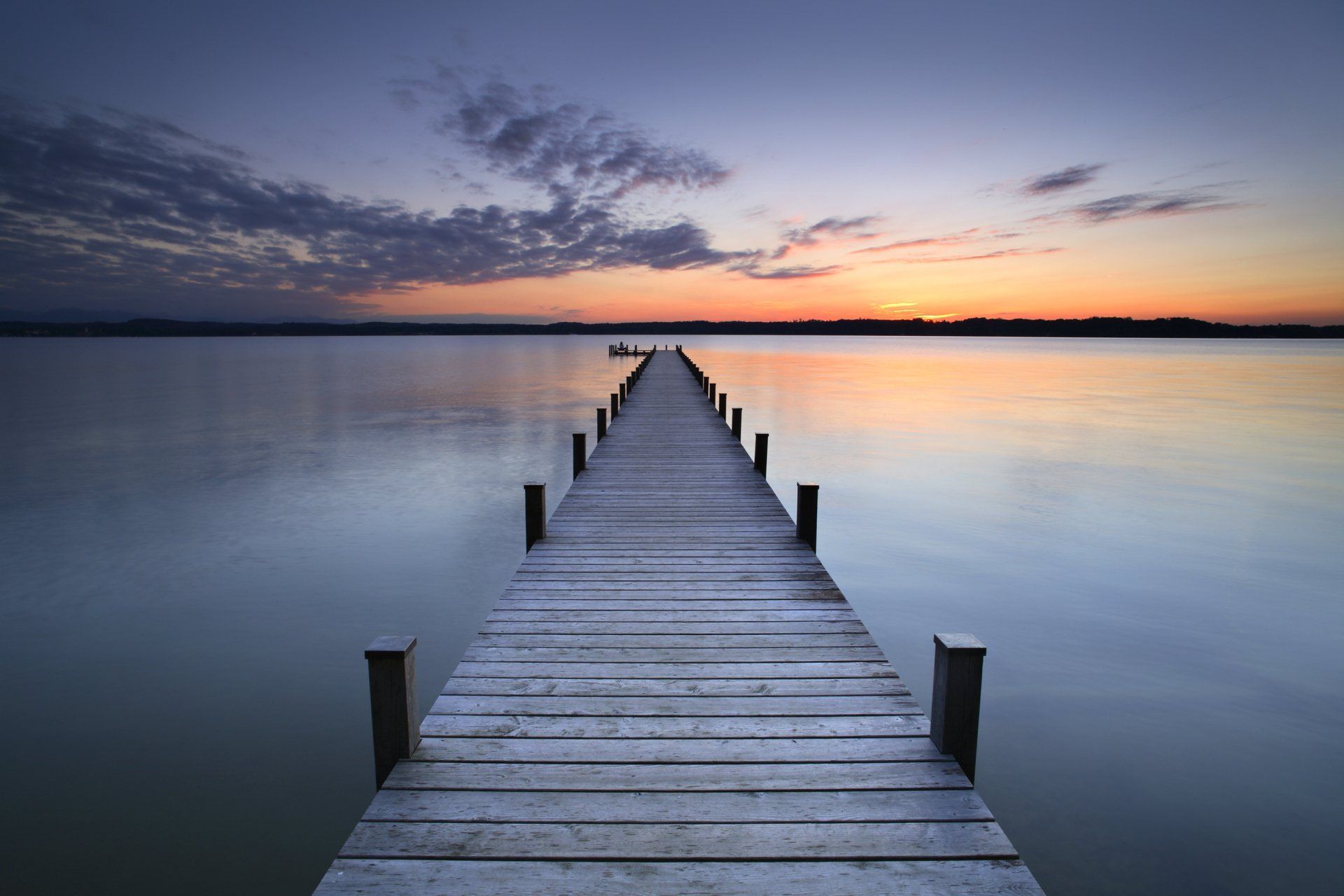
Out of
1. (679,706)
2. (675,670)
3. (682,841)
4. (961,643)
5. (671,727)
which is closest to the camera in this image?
(682,841)

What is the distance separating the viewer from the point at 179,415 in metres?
27.1

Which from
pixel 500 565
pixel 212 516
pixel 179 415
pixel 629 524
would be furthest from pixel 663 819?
pixel 179 415

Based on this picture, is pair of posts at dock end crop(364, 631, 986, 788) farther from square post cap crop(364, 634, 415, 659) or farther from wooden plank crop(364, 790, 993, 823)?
wooden plank crop(364, 790, 993, 823)

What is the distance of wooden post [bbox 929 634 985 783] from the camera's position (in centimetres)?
324

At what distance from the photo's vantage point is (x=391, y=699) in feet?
10.6

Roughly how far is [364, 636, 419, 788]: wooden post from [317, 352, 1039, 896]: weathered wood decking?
0.11 meters

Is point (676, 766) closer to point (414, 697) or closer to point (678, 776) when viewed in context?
point (678, 776)

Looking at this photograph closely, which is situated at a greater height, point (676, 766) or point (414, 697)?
point (414, 697)

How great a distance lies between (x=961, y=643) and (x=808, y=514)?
149 inches

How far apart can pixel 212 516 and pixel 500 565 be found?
271 inches

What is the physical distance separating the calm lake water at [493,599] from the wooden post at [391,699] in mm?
1967

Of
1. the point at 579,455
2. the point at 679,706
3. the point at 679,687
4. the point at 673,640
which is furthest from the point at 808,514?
the point at 579,455

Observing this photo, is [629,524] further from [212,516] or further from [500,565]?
[212,516]

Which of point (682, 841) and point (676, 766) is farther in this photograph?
point (676, 766)
